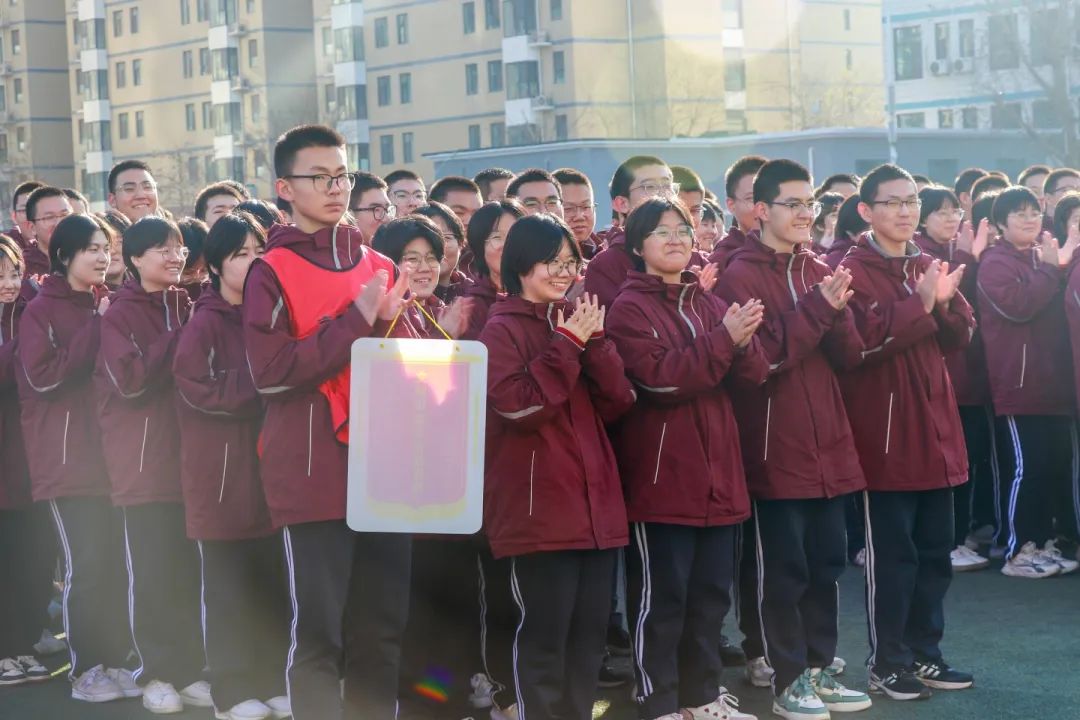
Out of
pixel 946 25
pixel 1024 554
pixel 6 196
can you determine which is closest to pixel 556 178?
pixel 1024 554

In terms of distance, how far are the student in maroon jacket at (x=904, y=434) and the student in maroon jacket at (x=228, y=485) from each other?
7.55 ft

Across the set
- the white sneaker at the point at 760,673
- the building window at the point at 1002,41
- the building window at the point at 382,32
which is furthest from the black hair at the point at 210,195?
the building window at the point at 382,32

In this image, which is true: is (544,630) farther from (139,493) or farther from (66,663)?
(66,663)

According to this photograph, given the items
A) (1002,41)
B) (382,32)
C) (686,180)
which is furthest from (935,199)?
(382,32)

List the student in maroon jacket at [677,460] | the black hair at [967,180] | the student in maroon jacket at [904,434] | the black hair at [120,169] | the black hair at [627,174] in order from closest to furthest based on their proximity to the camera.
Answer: the student in maroon jacket at [677,460] < the student in maroon jacket at [904,434] < the black hair at [627,174] < the black hair at [120,169] < the black hair at [967,180]

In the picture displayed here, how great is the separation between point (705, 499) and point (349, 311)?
4.73ft

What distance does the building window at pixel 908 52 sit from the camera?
43.9 metres

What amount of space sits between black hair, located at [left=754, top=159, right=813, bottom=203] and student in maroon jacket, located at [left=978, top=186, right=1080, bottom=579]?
2.53m

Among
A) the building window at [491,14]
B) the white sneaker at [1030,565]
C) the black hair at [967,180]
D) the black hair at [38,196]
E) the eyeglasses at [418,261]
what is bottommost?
the white sneaker at [1030,565]

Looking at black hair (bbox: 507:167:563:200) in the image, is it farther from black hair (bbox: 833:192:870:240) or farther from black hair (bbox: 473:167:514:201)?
black hair (bbox: 833:192:870:240)

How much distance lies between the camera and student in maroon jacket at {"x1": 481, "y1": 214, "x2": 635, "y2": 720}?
17.3 ft

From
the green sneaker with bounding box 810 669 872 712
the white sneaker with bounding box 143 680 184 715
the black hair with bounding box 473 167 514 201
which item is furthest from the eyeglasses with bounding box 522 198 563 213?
the white sneaker with bounding box 143 680 184 715

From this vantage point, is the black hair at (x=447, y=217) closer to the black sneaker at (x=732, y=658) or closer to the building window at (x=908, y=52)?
the black sneaker at (x=732, y=658)

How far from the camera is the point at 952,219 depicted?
7852 mm
